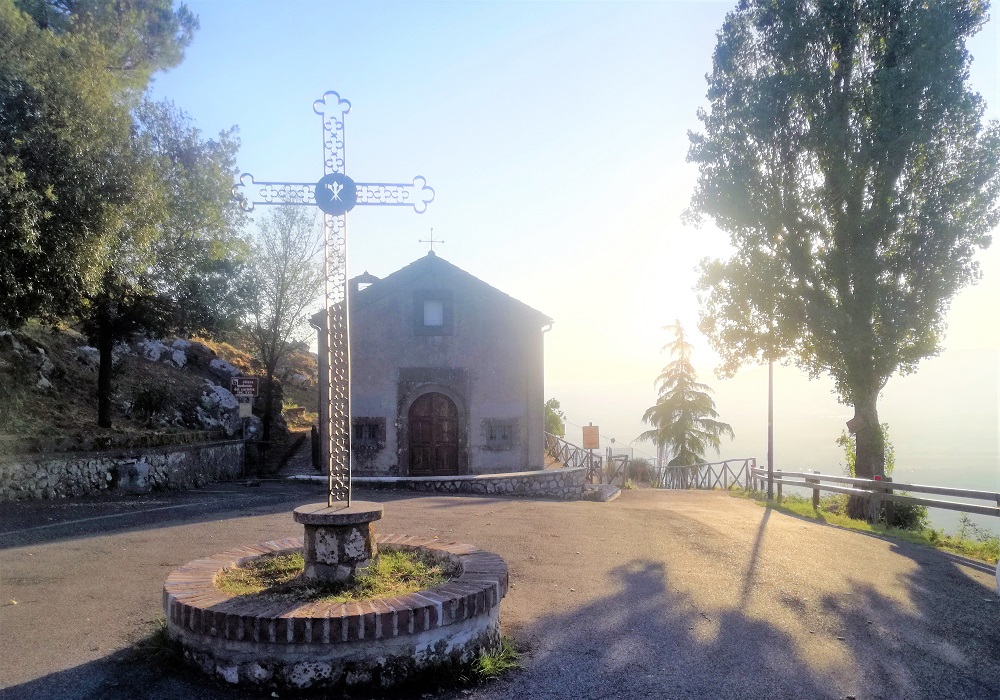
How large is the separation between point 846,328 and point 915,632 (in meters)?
9.49

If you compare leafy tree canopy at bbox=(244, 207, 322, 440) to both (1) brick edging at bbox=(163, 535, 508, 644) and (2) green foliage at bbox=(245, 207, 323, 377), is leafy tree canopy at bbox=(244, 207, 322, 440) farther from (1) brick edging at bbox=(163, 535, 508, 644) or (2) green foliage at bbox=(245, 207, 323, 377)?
(1) brick edging at bbox=(163, 535, 508, 644)

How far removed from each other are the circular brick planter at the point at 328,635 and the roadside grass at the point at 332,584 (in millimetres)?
307

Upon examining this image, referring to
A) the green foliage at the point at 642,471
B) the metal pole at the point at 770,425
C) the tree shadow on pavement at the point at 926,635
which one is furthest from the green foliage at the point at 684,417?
the tree shadow on pavement at the point at 926,635

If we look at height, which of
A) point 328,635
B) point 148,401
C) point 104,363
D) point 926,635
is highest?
point 104,363

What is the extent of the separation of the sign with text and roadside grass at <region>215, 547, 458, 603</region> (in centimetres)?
1367

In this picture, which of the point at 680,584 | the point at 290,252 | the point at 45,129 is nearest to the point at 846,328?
the point at 680,584

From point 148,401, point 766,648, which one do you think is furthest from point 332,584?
point 148,401

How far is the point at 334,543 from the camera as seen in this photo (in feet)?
14.8

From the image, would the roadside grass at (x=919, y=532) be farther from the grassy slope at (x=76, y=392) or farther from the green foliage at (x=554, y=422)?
the green foliage at (x=554, y=422)

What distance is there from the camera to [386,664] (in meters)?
3.75

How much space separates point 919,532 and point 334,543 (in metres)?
11.2

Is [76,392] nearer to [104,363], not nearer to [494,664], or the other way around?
[104,363]

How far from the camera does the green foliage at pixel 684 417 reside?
136ft

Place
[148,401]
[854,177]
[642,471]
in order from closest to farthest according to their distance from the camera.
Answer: [854,177]
[148,401]
[642,471]
